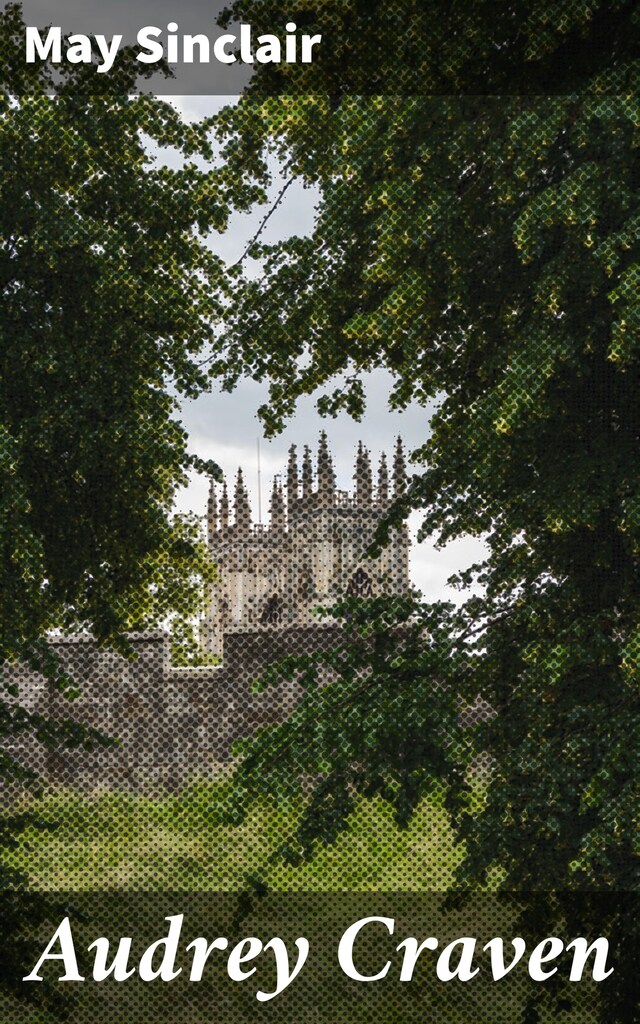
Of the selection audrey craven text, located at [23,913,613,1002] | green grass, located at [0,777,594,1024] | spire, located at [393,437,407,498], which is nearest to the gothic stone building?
spire, located at [393,437,407,498]

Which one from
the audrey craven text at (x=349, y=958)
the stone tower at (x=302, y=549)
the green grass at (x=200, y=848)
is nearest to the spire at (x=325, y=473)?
the stone tower at (x=302, y=549)

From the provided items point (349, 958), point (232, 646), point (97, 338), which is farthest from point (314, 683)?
point (97, 338)

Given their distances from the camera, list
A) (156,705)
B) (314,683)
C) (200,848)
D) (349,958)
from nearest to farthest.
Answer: (314,683), (349,958), (200,848), (156,705)

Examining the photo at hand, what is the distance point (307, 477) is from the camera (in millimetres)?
8398

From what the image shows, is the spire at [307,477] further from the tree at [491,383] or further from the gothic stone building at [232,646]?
the tree at [491,383]

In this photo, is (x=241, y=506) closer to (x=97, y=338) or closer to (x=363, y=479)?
(x=363, y=479)

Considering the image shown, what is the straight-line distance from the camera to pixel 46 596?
8.91m

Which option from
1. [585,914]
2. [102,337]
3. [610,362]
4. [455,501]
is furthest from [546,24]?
[585,914]

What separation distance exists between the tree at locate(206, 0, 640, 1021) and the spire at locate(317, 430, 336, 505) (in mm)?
320

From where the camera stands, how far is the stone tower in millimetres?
8383

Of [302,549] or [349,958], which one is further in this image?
[302,549]

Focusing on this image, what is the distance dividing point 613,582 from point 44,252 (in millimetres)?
4486

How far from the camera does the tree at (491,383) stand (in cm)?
744

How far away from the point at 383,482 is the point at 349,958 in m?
3.00
